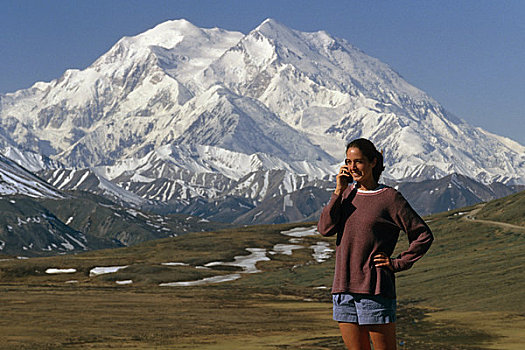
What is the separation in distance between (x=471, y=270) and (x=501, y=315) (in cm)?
3021

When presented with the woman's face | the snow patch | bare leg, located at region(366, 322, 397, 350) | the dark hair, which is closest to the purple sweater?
the woman's face

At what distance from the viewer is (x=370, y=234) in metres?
12.5

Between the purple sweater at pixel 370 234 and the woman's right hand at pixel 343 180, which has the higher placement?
the woman's right hand at pixel 343 180

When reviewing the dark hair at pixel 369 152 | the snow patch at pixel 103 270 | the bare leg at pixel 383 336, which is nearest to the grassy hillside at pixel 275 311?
the snow patch at pixel 103 270

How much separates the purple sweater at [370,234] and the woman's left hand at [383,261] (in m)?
0.10

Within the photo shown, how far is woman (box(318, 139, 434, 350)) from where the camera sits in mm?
12195

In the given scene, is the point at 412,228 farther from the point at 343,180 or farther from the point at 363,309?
the point at 363,309

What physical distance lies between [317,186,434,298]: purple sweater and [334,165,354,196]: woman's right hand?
10 centimetres

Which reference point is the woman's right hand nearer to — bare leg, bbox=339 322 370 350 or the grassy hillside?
bare leg, bbox=339 322 370 350

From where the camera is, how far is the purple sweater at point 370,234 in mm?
12359

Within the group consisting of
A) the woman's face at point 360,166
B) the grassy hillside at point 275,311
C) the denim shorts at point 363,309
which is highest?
the woman's face at point 360,166

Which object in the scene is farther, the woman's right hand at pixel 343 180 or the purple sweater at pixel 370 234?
the woman's right hand at pixel 343 180

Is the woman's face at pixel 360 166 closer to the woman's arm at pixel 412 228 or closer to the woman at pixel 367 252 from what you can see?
the woman at pixel 367 252

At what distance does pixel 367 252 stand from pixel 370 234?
0.26 meters
